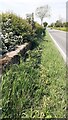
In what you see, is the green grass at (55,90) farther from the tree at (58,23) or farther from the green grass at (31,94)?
the tree at (58,23)

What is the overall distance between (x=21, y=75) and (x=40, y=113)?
144cm

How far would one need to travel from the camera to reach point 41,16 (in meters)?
86.9

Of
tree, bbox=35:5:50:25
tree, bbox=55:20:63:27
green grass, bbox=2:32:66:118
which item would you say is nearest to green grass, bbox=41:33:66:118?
green grass, bbox=2:32:66:118

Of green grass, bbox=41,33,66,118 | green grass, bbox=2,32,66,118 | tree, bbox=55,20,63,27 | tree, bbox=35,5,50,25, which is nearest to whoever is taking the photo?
green grass, bbox=2,32,66,118

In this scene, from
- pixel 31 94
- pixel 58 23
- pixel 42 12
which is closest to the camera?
pixel 31 94

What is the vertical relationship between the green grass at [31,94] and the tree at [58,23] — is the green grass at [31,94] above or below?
above

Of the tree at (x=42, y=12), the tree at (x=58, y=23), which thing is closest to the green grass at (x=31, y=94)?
the tree at (x=42, y=12)

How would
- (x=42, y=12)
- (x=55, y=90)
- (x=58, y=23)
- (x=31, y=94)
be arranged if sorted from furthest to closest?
(x=58, y=23)
(x=42, y=12)
(x=55, y=90)
(x=31, y=94)

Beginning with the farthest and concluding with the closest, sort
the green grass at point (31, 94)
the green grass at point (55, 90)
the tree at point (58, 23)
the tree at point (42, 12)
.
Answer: the tree at point (58, 23) < the tree at point (42, 12) < the green grass at point (55, 90) < the green grass at point (31, 94)

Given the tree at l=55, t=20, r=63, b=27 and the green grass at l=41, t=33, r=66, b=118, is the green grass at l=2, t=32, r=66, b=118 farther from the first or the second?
the tree at l=55, t=20, r=63, b=27

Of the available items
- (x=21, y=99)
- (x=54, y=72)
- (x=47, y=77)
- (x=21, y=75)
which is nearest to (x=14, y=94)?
(x=21, y=99)

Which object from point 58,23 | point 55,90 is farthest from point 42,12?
point 55,90

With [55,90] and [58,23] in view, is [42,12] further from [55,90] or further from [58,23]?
[55,90]

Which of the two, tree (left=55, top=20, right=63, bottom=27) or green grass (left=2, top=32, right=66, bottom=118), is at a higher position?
green grass (left=2, top=32, right=66, bottom=118)
